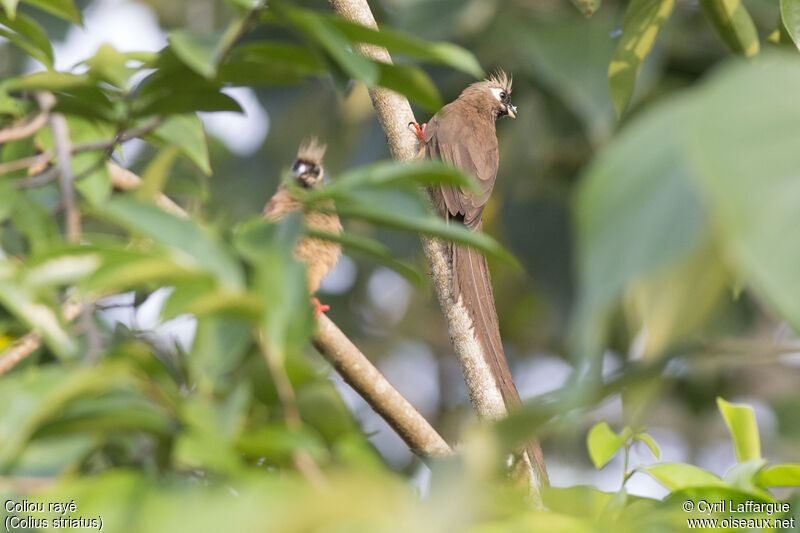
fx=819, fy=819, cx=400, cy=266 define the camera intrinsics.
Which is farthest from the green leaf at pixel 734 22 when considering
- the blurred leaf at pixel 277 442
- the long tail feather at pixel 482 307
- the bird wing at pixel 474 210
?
the blurred leaf at pixel 277 442

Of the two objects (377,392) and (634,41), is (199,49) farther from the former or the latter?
(634,41)

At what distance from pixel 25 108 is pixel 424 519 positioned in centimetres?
96

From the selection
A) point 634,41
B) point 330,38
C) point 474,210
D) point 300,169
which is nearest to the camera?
point 330,38

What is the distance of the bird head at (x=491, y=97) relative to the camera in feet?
10.3

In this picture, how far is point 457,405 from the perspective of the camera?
17.5ft

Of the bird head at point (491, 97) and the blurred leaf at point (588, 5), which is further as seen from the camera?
the bird head at point (491, 97)

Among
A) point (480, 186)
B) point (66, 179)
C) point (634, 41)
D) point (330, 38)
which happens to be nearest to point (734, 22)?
point (634, 41)

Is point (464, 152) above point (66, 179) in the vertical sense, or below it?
above

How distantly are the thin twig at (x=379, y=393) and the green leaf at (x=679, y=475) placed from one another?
0.35 m

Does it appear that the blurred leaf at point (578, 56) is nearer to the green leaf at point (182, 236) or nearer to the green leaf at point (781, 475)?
the green leaf at point (781, 475)

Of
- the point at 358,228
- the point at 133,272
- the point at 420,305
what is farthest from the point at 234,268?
the point at 420,305

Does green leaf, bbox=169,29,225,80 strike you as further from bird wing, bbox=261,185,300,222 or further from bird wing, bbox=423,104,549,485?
bird wing, bbox=261,185,300,222

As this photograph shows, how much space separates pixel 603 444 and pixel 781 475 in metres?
0.23

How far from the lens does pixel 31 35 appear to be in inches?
44.4
